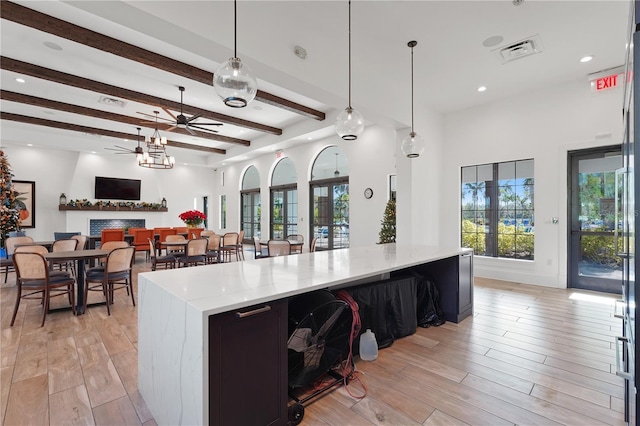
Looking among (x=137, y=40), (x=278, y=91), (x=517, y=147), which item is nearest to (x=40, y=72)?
(x=137, y=40)

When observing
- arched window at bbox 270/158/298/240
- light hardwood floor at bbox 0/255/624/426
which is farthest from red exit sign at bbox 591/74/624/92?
arched window at bbox 270/158/298/240

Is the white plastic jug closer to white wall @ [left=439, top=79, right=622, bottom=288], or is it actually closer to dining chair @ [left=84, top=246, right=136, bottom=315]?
dining chair @ [left=84, top=246, right=136, bottom=315]

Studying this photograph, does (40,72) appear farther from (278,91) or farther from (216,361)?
(216,361)

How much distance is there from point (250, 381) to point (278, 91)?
522cm

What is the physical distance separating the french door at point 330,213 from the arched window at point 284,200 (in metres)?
0.83

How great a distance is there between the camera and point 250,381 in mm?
1506

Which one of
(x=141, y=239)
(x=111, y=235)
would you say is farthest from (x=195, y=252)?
(x=141, y=239)

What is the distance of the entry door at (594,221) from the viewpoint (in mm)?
4504

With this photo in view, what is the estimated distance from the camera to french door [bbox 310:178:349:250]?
8.06 meters

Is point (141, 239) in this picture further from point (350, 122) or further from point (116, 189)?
point (350, 122)

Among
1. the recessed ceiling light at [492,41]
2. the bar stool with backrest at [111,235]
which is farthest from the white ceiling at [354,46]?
the bar stool with backrest at [111,235]

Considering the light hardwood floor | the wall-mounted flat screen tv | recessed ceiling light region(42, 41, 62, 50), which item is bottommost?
the light hardwood floor

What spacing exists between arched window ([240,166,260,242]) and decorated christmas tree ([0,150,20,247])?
621 cm

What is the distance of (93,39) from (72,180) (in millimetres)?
7811
